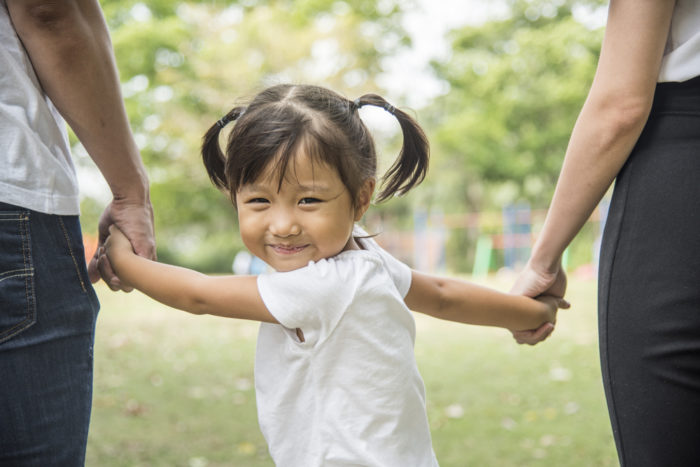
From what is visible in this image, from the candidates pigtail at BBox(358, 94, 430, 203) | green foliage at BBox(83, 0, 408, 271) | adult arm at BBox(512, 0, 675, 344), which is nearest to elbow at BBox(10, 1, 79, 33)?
pigtail at BBox(358, 94, 430, 203)

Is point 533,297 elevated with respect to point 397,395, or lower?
lower

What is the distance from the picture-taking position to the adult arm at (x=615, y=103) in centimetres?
142

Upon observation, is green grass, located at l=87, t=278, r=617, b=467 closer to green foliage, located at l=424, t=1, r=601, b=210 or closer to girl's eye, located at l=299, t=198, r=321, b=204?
girl's eye, located at l=299, t=198, r=321, b=204

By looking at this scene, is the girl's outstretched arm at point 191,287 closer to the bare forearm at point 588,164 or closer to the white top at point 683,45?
the bare forearm at point 588,164

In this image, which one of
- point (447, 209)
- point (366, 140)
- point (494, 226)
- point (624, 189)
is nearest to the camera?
point (624, 189)

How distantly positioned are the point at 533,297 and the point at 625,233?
704mm

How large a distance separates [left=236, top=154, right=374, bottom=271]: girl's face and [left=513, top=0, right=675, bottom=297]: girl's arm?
0.54m

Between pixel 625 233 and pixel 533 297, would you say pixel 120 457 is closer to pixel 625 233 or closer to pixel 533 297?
pixel 533 297

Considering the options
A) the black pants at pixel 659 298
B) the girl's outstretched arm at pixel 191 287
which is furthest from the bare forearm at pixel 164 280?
the black pants at pixel 659 298

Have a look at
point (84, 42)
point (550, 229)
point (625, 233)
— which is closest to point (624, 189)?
point (625, 233)

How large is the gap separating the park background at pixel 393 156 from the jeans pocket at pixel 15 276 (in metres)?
3.92

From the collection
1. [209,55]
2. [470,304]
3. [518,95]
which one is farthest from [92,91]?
[518,95]

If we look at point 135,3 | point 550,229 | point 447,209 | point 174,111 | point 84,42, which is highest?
point 84,42

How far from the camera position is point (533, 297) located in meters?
2.09
